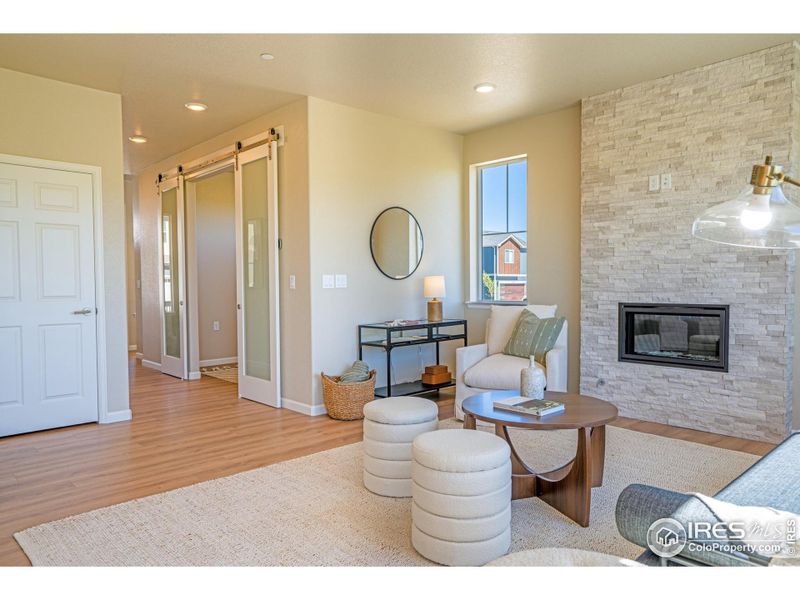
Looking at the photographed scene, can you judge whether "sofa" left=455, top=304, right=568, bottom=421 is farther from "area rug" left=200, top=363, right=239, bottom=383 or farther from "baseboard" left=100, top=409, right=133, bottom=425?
"area rug" left=200, top=363, right=239, bottom=383

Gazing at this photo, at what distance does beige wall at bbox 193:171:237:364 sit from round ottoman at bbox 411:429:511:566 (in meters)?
5.65

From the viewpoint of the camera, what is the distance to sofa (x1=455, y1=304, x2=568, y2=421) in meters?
4.01

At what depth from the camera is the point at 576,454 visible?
8.54 feet

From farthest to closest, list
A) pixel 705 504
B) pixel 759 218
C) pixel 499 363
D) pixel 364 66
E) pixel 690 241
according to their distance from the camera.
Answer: pixel 499 363, pixel 690 241, pixel 364 66, pixel 759 218, pixel 705 504

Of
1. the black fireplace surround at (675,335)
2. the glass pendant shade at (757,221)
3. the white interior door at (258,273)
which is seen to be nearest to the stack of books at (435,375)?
the white interior door at (258,273)

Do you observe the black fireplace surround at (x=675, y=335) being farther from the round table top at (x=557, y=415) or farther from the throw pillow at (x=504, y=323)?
the round table top at (x=557, y=415)

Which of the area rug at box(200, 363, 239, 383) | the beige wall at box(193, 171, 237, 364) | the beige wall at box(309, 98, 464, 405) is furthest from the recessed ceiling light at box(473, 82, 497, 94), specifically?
the beige wall at box(193, 171, 237, 364)

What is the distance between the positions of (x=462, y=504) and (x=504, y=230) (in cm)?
391

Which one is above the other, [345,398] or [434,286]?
[434,286]

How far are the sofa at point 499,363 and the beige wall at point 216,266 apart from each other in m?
4.14

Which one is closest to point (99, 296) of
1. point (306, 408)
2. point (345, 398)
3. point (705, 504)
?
point (306, 408)

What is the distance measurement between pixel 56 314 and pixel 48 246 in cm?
50

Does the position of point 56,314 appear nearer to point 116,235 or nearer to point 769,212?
point 116,235

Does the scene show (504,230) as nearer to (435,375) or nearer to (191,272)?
(435,375)
